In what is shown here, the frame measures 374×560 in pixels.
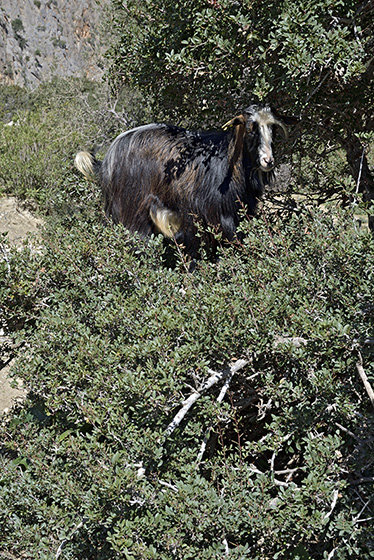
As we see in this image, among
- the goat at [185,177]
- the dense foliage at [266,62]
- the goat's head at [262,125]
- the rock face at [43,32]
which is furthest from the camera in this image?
the rock face at [43,32]

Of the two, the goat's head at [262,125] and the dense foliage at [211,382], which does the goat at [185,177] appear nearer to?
the goat's head at [262,125]

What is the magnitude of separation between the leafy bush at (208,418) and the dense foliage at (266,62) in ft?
3.48

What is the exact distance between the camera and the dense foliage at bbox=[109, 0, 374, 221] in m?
3.46

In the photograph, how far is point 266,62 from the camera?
158 inches

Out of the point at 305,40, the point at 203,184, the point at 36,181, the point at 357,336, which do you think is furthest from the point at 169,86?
the point at 36,181

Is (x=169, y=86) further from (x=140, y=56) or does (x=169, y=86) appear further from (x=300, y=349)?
(x=300, y=349)

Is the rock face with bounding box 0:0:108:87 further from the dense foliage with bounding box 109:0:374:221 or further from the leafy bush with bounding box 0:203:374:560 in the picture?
the leafy bush with bounding box 0:203:374:560

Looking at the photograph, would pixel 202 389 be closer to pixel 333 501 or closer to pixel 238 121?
pixel 333 501

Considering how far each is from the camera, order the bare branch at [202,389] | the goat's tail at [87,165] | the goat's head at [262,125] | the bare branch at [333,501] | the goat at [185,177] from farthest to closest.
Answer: the goat's tail at [87,165] < the goat at [185,177] < the goat's head at [262,125] < the bare branch at [202,389] < the bare branch at [333,501]

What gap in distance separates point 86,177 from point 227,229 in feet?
5.10

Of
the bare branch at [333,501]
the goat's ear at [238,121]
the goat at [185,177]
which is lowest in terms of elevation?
the bare branch at [333,501]

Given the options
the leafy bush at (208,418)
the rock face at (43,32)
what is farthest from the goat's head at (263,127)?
the rock face at (43,32)

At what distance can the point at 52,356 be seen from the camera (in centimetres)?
296

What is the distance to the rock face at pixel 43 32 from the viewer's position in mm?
48188
